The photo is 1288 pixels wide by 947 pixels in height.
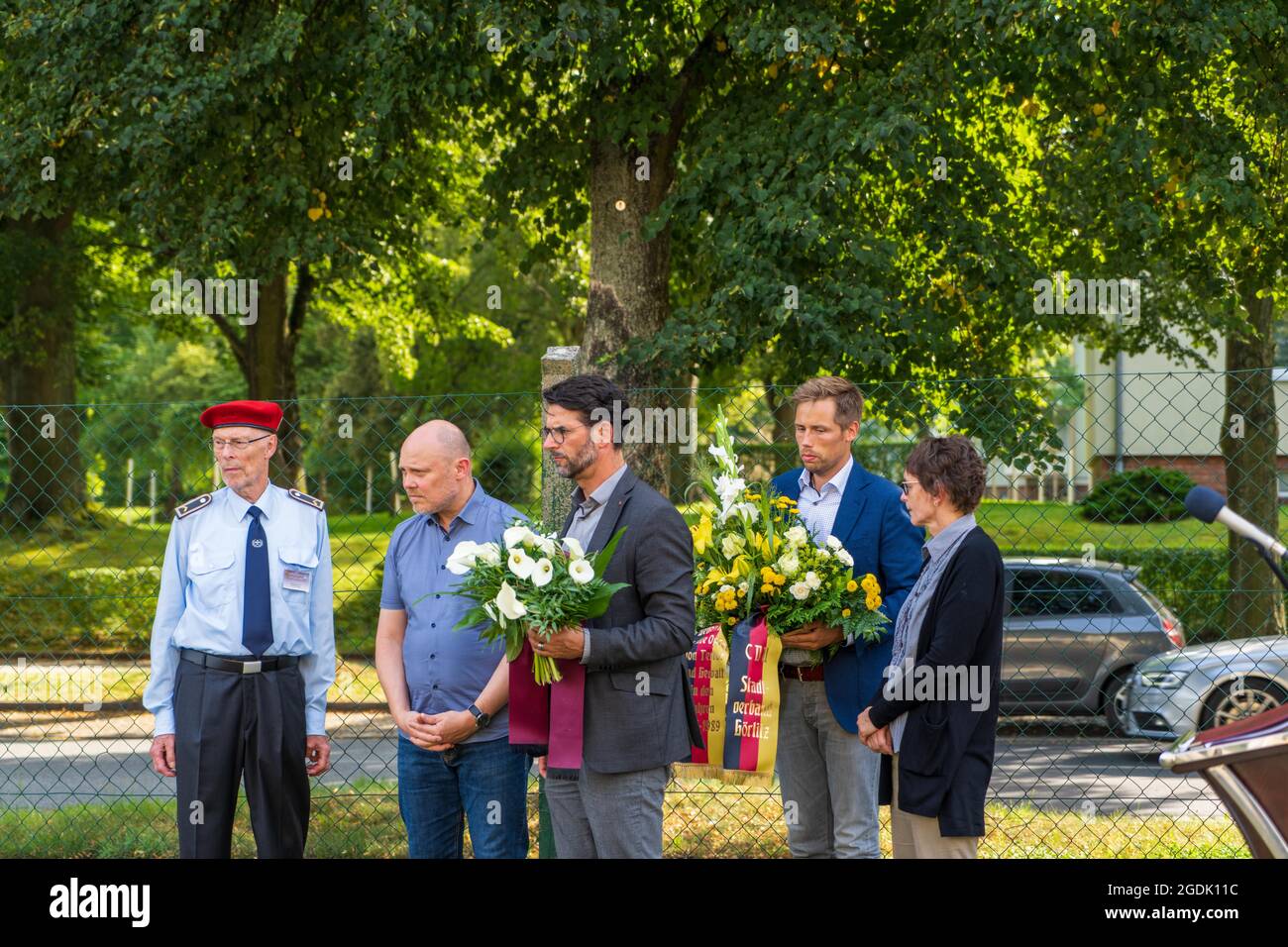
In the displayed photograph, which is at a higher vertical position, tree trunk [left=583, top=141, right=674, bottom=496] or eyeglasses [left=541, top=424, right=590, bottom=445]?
tree trunk [left=583, top=141, right=674, bottom=496]

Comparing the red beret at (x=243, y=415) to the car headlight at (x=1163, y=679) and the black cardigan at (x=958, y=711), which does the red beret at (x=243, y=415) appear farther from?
the car headlight at (x=1163, y=679)

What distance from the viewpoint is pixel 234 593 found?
4.85 metres

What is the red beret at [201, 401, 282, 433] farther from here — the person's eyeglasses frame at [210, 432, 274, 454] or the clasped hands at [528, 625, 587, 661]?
the clasped hands at [528, 625, 587, 661]

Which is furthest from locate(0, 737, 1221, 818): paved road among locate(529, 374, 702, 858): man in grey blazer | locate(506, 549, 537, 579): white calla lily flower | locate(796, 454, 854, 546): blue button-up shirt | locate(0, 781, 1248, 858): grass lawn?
locate(506, 549, 537, 579): white calla lily flower

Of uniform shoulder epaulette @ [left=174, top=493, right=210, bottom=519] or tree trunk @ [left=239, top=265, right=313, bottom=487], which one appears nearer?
uniform shoulder epaulette @ [left=174, top=493, right=210, bottom=519]

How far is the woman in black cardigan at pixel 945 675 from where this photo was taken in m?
4.22

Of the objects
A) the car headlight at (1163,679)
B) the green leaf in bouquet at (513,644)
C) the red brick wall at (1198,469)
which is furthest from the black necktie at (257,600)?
the red brick wall at (1198,469)

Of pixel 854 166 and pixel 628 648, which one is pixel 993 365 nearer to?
pixel 854 166

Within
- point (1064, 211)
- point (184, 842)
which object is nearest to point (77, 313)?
point (1064, 211)

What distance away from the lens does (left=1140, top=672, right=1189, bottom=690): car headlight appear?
10.6 metres

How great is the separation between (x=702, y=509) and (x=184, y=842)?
2.21m

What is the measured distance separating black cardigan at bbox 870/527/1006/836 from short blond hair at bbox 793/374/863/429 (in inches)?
28.7

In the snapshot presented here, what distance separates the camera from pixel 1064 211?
1294cm
